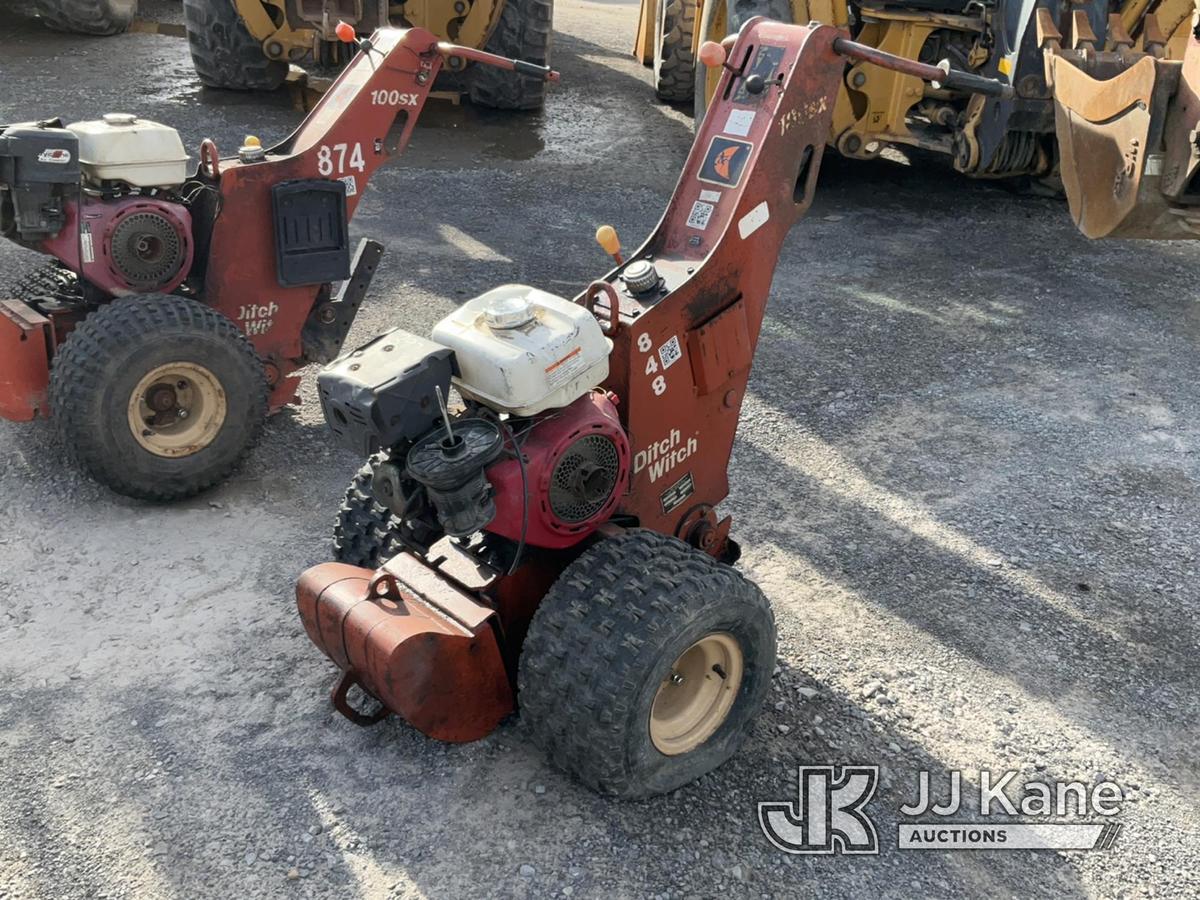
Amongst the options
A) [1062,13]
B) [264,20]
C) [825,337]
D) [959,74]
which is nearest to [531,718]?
[959,74]

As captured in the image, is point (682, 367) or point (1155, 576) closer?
point (682, 367)

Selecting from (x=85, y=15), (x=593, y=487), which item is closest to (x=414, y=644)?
(x=593, y=487)

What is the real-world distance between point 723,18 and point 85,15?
6.85 metres

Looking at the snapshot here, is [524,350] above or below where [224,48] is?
above

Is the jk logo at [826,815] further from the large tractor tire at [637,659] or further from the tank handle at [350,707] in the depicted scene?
the tank handle at [350,707]

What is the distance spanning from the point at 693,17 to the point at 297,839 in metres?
8.85

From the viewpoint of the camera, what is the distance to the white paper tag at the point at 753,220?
3555mm

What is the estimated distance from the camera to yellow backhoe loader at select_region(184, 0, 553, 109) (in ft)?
31.0

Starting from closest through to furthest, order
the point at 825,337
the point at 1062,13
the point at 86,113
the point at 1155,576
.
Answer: the point at 1155,576 < the point at 825,337 < the point at 1062,13 < the point at 86,113

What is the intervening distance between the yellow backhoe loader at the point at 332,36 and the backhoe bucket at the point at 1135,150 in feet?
21.2

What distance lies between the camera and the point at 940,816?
3225 millimetres

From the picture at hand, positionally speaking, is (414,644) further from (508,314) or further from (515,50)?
(515,50)

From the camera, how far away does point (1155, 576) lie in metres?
4.34

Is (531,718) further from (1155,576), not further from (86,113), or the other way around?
(86,113)
